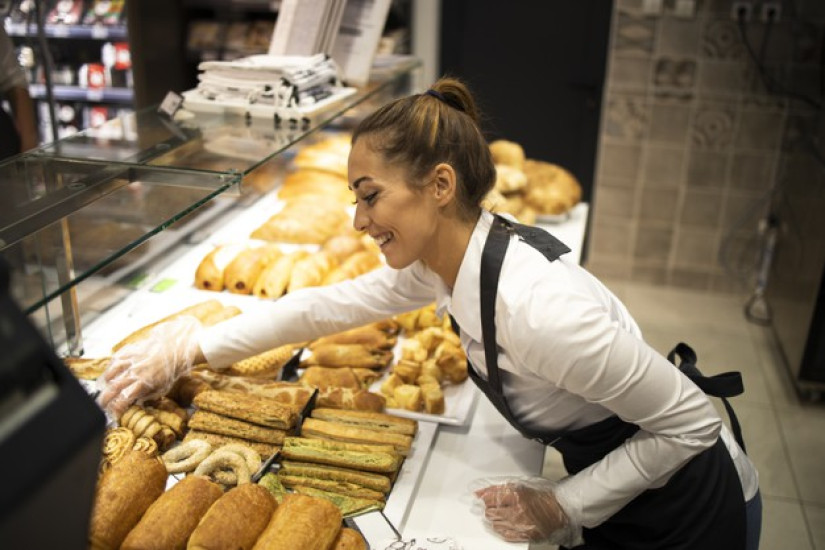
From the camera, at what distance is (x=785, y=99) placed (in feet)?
15.2

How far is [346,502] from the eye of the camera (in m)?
1.62

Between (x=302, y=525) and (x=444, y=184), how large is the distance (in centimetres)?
71

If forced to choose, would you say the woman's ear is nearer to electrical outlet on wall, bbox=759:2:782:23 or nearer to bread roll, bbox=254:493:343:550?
bread roll, bbox=254:493:343:550

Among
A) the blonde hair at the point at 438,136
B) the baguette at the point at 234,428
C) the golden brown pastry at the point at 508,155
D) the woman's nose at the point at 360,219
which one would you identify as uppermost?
the blonde hair at the point at 438,136

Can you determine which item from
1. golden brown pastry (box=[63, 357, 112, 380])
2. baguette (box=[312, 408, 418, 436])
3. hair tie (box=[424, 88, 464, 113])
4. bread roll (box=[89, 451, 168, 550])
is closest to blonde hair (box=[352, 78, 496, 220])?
hair tie (box=[424, 88, 464, 113])

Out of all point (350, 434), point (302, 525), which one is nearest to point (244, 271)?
point (350, 434)

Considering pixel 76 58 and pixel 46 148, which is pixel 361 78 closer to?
pixel 46 148

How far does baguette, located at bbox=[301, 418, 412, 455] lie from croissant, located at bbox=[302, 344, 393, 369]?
0.36m

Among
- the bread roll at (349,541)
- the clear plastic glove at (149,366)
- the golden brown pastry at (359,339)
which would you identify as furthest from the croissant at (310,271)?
the bread roll at (349,541)

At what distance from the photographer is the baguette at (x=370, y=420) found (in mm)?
1858

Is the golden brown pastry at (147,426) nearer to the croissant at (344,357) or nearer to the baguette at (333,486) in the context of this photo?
the baguette at (333,486)

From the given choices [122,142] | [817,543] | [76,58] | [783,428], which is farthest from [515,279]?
[76,58]

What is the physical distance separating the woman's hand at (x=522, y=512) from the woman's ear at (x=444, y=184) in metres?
0.64

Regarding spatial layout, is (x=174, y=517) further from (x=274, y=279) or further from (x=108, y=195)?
(x=274, y=279)
